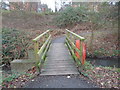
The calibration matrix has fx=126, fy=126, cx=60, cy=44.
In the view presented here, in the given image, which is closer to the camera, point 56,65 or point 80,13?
point 56,65

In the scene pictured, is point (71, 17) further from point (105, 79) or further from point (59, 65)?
point (105, 79)

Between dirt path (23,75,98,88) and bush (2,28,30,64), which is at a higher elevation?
bush (2,28,30,64)

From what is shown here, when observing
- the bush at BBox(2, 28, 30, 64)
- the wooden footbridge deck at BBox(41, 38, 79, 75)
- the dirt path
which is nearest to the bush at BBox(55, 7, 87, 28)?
the bush at BBox(2, 28, 30, 64)

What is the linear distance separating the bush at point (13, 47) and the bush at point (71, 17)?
8.00 meters

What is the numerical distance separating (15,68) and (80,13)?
38.9 ft

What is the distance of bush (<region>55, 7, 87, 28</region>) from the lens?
1476 centimetres

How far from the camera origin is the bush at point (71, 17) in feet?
48.4

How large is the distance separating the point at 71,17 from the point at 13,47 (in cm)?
939

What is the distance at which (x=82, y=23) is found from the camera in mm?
14797

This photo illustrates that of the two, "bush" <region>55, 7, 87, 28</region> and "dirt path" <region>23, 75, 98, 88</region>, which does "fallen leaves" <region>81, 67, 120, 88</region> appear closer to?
"dirt path" <region>23, 75, 98, 88</region>

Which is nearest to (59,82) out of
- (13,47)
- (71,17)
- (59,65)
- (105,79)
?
(59,65)

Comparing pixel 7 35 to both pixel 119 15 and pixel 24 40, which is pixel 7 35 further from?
pixel 119 15

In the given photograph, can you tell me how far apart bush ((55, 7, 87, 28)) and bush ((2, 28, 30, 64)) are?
315 inches

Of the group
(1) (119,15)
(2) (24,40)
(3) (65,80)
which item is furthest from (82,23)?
(3) (65,80)
